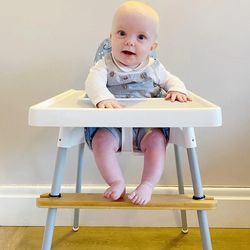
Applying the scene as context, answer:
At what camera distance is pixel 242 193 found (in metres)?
1.29

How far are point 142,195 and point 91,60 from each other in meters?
0.56

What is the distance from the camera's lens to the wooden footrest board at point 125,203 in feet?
2.62

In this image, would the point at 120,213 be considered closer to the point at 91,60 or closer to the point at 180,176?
the point at 180,176

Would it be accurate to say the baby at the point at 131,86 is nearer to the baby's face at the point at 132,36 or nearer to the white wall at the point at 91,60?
Answer: the baby's face at the point at 132,36

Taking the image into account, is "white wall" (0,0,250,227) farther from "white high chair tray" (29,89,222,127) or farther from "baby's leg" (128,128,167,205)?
"white high chair tray" (29,89,222,127)

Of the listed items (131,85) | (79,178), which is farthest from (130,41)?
(79,178)

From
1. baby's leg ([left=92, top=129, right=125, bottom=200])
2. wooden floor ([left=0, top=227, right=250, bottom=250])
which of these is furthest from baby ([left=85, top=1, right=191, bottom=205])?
wooden floor ([left=0, top=227, right=250, bottom=250])

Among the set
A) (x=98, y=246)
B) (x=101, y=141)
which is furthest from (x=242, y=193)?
(x=101, y=141)

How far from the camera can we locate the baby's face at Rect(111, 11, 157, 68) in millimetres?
850

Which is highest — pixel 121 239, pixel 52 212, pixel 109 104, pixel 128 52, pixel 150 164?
pixel 128 52

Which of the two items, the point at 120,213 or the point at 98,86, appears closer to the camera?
the point at 98,86

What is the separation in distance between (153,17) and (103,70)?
0.16 m

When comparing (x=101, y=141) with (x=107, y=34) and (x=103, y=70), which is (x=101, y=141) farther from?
(x=107, y=34)

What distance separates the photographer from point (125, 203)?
0.80 metres
